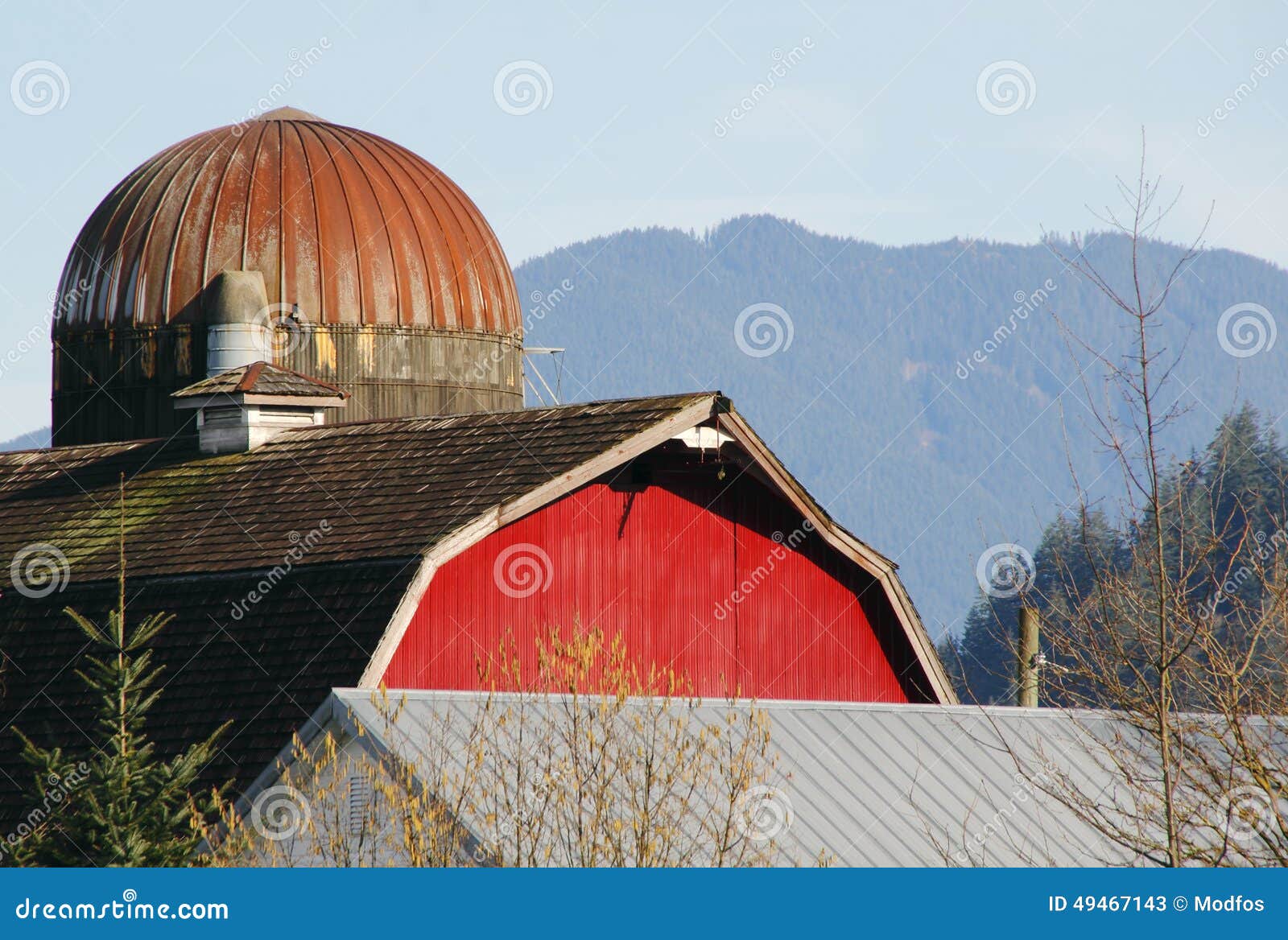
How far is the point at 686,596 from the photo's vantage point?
21766mm

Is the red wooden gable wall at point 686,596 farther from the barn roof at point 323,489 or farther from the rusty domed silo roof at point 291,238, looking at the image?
the rusty domed silo roof at point 291,238

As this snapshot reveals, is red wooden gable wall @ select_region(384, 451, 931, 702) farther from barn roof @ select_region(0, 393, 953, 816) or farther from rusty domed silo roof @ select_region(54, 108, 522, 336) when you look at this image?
rusty domed silo roof @ select_region(54, 108, 522, 336)

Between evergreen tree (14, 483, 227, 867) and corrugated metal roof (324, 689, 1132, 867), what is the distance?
182cm

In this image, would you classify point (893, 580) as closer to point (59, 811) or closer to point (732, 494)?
point (732, 494)

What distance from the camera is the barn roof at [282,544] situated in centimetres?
1822

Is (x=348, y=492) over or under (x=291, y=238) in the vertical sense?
under

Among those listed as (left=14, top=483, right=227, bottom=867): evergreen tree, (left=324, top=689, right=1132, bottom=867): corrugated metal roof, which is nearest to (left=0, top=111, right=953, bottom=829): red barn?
(left=14, top=483, right=227, bottom=867): evergreen tree

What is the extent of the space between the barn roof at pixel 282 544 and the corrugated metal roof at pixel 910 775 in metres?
3.48

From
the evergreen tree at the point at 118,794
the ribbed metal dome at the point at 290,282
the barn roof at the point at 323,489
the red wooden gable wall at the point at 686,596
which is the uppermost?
the ribbed metal dome at the point at 290,282

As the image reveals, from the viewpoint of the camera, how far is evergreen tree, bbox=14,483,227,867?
600 inches

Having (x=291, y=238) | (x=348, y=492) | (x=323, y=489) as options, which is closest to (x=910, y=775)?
(x=348, y=492)

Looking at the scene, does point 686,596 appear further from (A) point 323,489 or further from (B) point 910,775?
(B) point 910,775

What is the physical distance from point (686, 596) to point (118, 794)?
25.4ft

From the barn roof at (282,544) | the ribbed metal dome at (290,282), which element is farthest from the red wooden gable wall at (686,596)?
the ribbed metal dome at (290,282)
